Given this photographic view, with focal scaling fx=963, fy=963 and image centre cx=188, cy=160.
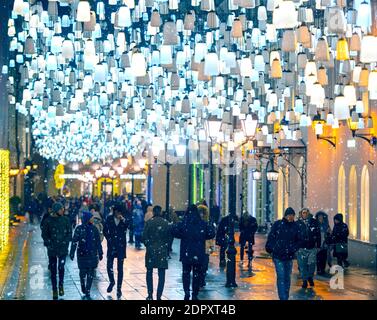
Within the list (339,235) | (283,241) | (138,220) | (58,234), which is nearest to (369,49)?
(283,241)

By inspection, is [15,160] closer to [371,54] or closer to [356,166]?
[356,166]

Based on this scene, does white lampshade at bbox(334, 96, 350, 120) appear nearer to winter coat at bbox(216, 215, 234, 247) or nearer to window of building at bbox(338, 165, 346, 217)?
winter coat at bbox(216, 215, 234, 247)

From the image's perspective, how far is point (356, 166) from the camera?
29125 mm

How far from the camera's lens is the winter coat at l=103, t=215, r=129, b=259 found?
755 inches

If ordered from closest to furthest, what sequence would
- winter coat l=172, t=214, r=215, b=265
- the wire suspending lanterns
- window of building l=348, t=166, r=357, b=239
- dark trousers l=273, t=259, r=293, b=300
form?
1. the wire suspending lanterns
2. dark trousers l=273, t=259, r=293, b=300
3. winter coat l=172, t=214, r=215, b=265
4. window of building l=348, t=166, r=357, b=239

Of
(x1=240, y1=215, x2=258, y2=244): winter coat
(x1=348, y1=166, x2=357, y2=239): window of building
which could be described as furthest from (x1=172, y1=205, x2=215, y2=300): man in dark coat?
(x1=348, y1=166, x2=357, y2=239): window of building

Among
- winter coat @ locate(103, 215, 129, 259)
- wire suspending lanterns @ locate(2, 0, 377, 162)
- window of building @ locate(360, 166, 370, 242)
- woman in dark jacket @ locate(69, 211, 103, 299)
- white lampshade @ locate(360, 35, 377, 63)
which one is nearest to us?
white lampshade @ locate(360, 35, 377, 63)

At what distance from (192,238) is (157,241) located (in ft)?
2.73

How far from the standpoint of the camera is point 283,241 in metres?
16.7

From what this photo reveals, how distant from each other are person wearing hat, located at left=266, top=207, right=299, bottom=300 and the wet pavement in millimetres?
2356

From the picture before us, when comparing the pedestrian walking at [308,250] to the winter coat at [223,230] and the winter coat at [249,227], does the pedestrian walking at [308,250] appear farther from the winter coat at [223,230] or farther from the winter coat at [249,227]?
the winter coat at [249,227]

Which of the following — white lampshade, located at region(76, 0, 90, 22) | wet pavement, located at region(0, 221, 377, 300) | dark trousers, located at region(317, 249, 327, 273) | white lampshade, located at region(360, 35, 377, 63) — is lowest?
wet pavement, located at region(0, 221, 377, 300)
